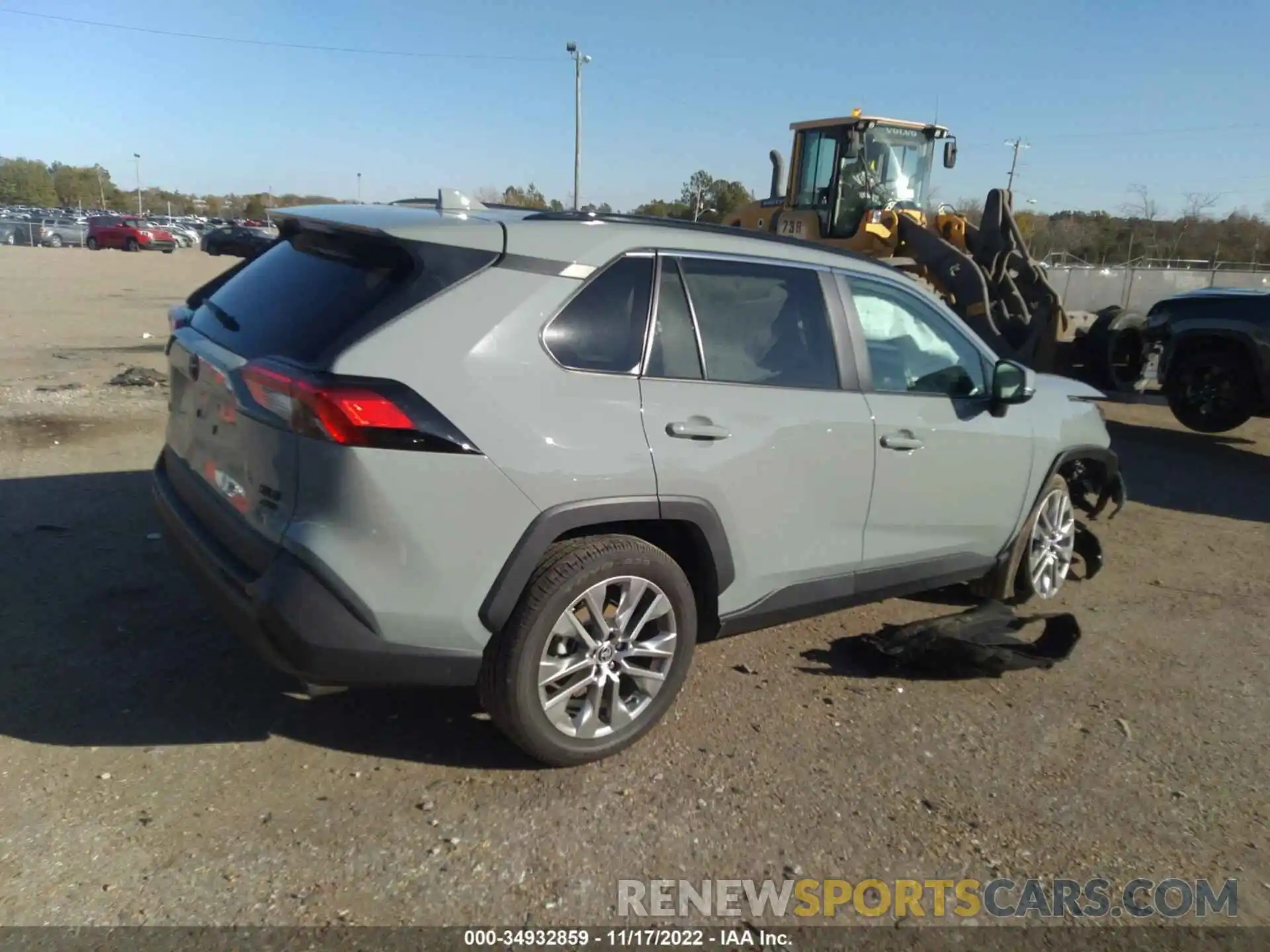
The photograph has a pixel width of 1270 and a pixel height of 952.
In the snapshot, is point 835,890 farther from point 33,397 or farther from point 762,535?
point 33,397

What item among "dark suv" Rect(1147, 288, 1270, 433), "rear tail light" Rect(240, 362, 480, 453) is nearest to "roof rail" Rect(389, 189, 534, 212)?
"rear tail light" Rect(240, 362, 480, 453)

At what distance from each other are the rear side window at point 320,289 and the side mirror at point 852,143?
10044mm

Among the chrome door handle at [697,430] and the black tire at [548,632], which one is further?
the chrome door handle at [697,430]

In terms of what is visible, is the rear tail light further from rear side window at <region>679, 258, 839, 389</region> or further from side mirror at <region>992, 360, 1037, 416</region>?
side mirror at <region>992, 360, 1037, 416</region>

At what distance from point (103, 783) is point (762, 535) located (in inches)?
93.9

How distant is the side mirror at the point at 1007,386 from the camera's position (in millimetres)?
4469

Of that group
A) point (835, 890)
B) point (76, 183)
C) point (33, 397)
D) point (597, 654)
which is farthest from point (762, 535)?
point (76, 183)

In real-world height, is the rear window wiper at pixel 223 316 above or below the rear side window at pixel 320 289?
below

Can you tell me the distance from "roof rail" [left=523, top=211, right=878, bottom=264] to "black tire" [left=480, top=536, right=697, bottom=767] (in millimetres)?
1139

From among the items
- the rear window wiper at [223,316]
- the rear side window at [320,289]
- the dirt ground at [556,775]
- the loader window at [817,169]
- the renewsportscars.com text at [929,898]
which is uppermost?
the loader window at [817,169]

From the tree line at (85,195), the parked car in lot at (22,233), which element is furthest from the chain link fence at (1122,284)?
the tree line at (85,195)

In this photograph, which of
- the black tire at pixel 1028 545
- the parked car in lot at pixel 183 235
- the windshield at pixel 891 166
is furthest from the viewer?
the parked car in lot at pixel 183 235

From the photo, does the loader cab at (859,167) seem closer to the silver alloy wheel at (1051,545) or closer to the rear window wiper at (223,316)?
the silver alloy wheel at (1051,545)

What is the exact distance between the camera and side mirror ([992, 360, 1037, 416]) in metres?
4.47
